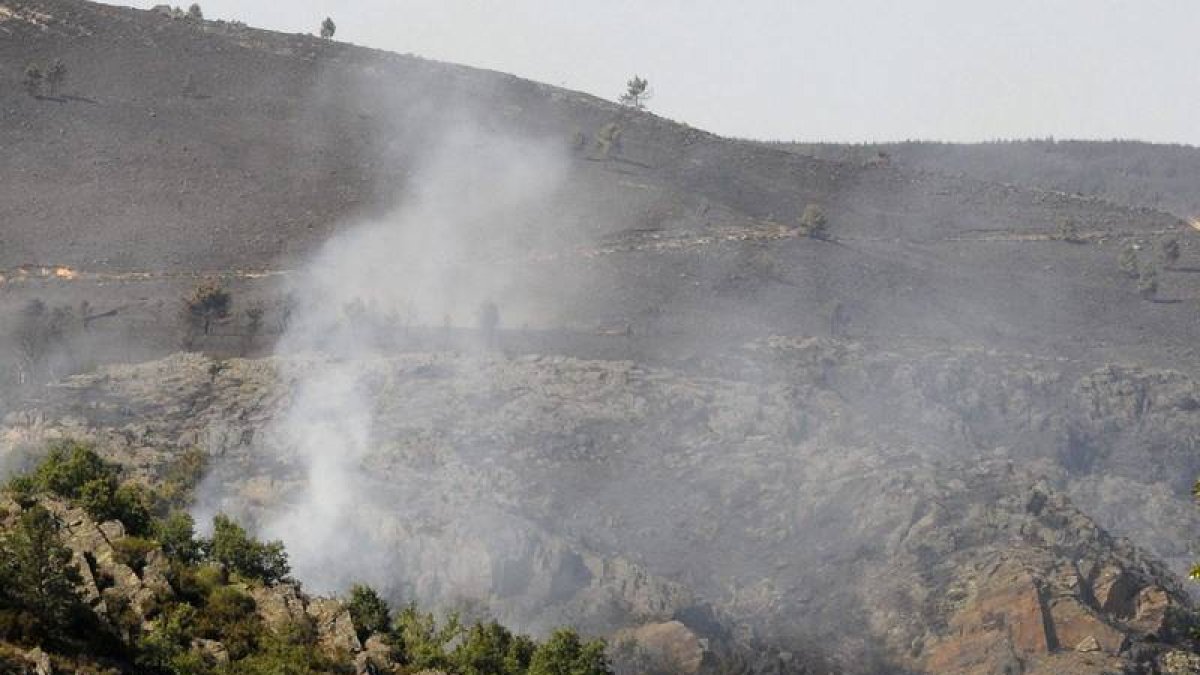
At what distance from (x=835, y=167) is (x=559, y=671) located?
277ft

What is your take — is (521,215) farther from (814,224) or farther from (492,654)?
(492,654)

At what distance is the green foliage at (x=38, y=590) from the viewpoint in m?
32.0

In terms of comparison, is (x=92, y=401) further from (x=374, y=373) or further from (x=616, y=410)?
(x=616, y=410)

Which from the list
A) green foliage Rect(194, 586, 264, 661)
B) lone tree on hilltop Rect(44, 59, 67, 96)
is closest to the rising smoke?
green foliage Rect(194, 586, 264, 661)

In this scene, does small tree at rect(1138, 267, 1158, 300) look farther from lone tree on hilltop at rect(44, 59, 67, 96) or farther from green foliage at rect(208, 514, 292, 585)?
lone tree on hilltop at rect(44, 59, 67, 96)

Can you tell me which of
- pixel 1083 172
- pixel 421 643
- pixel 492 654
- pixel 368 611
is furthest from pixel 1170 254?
pixel 1083 172

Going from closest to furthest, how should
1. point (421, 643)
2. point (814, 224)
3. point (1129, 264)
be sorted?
point (421, 643) → point (814, 224) → point (1129, 264)

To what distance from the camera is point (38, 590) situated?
32500 millimetres

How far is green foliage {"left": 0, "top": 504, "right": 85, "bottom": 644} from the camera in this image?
32.0 meters

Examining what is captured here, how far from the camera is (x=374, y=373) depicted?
7275 centimetres

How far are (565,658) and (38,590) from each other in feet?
52.1

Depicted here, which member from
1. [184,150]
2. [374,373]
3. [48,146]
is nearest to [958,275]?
[374,373]

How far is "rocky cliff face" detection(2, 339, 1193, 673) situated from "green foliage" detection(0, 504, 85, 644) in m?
24.3

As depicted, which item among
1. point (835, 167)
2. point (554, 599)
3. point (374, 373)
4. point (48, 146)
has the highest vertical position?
point (835, 167)
